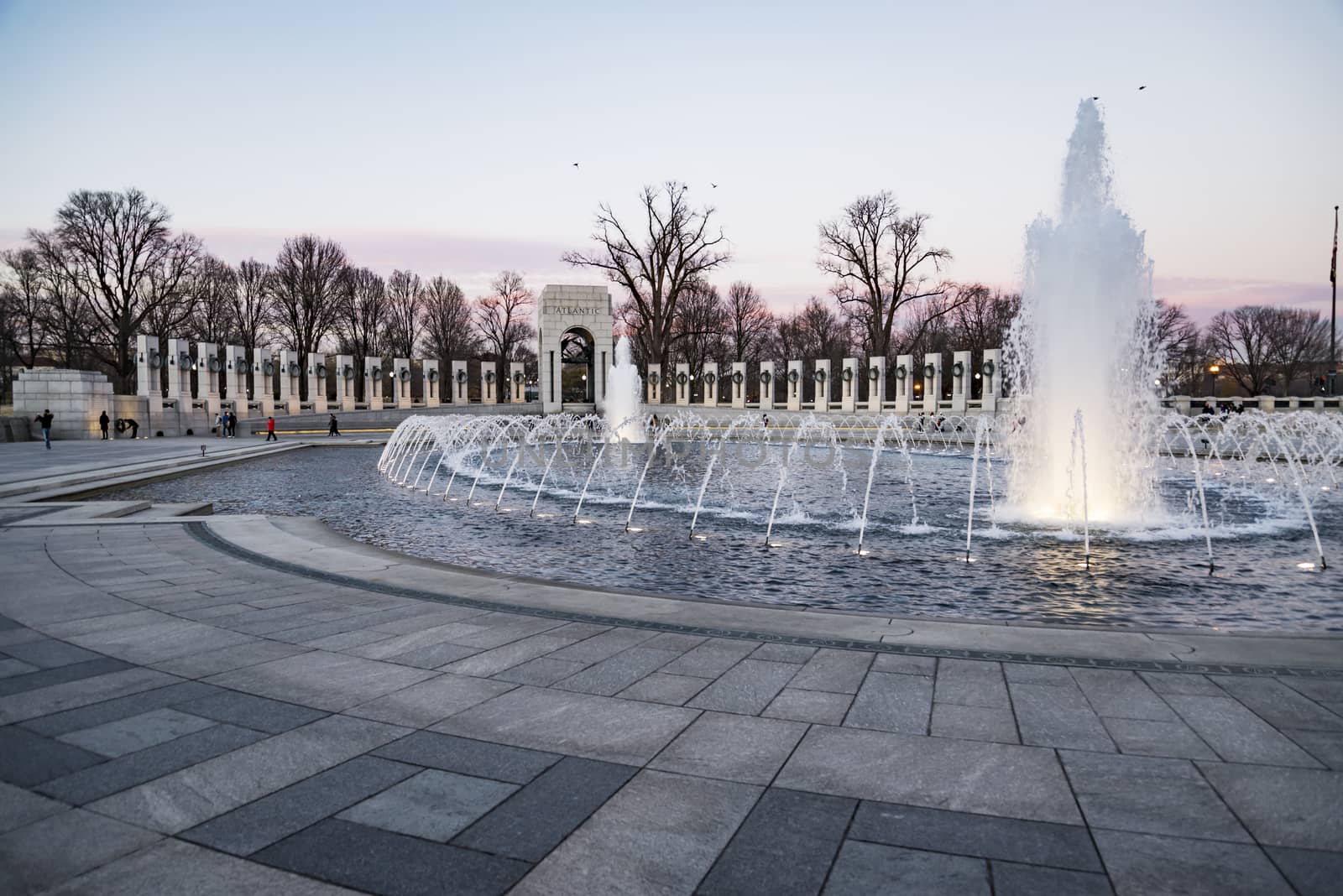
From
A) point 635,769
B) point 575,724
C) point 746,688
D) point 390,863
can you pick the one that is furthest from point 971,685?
point 390,863

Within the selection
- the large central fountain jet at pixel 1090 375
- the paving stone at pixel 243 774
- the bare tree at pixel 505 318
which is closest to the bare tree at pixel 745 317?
the bare tree at pixel 505 318

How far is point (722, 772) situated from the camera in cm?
346

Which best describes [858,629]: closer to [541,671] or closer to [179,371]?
[541,671]

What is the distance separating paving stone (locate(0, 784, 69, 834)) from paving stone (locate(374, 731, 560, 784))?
1293 millimetres

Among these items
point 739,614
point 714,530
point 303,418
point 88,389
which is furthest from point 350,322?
point 739,614

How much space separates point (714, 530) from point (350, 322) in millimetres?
67670

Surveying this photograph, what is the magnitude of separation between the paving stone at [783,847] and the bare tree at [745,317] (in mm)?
83082

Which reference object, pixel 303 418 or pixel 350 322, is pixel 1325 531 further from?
pixel 350 322

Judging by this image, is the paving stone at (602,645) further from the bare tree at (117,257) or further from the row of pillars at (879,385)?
the bare tree at (117,257)

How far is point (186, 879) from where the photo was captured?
2660 millimetres

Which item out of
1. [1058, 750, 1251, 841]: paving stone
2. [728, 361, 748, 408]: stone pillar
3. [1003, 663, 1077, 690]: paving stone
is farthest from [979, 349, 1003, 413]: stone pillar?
[1058, 750, 1251, 841]: paving stone

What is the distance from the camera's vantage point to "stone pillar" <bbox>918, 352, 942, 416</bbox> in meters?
45.4

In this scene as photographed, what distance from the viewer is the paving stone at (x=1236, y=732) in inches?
140

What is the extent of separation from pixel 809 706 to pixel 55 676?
15.5 ft
